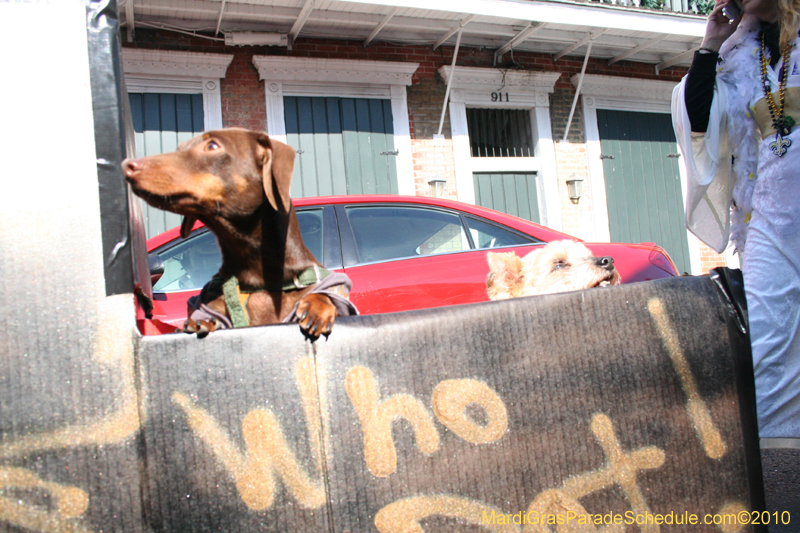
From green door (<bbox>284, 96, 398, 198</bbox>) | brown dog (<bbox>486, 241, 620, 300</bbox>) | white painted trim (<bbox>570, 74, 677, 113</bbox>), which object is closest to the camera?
brown dog (<bbox>486, 241, 620, 300</bbox>)

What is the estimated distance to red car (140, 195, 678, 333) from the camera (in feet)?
11.7

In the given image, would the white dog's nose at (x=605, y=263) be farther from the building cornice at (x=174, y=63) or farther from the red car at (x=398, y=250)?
the building cornice at (x=174, y=63)

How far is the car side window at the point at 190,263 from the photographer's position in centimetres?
357

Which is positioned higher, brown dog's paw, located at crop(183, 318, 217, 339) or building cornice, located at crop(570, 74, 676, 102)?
building cornice, located at crop(570, 74, 676, 102)

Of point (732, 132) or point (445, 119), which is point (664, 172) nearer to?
point (445, 119)

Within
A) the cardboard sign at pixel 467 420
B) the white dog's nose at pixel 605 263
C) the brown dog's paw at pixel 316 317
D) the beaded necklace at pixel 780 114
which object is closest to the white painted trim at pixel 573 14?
the white dog's nose at pixel 605 263

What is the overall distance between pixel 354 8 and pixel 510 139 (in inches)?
143

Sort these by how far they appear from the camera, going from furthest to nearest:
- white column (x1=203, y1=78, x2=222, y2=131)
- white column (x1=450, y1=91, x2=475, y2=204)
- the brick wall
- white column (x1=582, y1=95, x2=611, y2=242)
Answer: white column (x1=582, y1=95, x2=611, y2=242)
white column (x1=450, y1=91, x2=475, y2=204)
the brick wall
white column (x1=203, y1=78, x2=222, y2=131)

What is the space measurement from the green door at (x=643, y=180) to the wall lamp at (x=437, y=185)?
11.1 ft

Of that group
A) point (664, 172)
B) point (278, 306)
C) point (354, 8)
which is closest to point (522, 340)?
point (278, 306)

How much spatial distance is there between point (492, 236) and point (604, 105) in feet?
23.3

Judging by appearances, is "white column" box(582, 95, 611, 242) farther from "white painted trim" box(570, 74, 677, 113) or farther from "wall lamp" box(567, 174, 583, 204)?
"wall lamp" box(567, 174, 583, 204)

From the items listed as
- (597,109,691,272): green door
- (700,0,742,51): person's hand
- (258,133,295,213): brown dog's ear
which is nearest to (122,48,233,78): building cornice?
(258,133,295,213): brown dog's ear

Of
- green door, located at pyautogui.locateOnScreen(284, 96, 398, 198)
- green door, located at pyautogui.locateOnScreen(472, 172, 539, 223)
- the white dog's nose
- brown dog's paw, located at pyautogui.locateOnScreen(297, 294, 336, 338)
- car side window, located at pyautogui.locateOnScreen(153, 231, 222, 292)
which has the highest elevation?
green door, located at pyautogui.locateOnScreen(284, 96, 398, 198)
